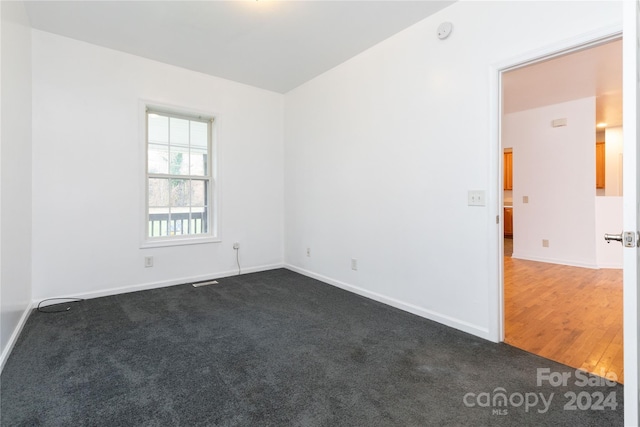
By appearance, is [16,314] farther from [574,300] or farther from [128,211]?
[574,300]

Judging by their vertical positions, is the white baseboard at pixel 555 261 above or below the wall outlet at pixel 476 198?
below

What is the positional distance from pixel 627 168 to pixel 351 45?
9.02 feet

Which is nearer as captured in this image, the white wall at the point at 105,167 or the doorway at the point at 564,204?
the doorway at the point at 564,204

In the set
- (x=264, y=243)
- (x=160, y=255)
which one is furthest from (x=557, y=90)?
(x=160, y=255)

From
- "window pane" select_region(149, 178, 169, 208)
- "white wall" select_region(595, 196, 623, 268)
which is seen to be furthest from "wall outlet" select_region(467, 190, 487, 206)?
"white wall" select_region(595, 196, 623, 268)

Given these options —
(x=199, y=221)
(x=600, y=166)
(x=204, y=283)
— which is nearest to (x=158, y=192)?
(x=199, y=221)

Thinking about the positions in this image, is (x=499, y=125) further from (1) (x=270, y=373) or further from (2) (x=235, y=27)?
(2) (x=235, y=27)

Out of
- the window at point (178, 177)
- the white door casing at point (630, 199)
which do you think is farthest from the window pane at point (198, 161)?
the white door casing at point (630, 199)

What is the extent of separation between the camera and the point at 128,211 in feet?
11.2

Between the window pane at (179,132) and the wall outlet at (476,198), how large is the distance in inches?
135

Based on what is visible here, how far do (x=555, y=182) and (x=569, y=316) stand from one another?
318 cm

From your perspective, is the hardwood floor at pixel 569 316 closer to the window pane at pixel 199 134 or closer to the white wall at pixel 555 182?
the white wall at pixel 555 182

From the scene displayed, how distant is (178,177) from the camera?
12.7 ft

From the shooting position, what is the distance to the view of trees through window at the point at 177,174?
371 cm
